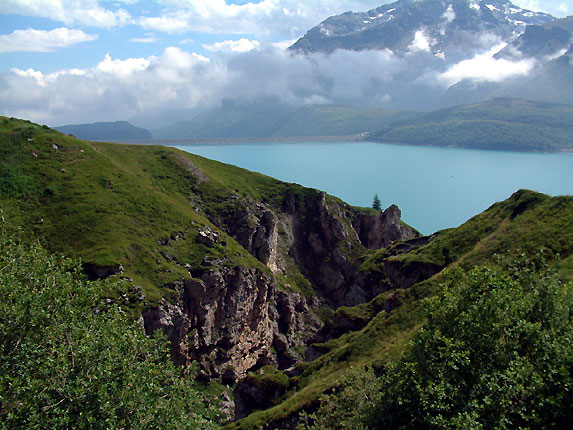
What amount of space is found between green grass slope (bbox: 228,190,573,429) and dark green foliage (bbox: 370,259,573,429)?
1690 cm

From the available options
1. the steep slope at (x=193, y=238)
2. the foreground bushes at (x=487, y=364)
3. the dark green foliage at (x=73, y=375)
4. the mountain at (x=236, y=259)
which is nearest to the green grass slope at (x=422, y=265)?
the mountain at (x=236, y=259)

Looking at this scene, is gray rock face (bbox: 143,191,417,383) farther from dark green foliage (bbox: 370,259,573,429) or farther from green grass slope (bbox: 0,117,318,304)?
dark green foliage (bbox: 370,259,573,429)

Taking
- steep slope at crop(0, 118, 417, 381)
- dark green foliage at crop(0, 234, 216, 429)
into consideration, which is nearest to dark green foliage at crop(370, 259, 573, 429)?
dark green foliage at crop(0, 234, 216, 429)

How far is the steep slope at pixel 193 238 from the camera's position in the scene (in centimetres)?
7906

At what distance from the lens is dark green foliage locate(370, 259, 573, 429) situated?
73.3 ft

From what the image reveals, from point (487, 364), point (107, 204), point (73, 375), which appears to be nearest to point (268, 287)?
point (107, 204)

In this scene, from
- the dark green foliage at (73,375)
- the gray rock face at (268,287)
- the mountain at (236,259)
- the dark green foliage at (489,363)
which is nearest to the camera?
the dark green foliage at (489,363)

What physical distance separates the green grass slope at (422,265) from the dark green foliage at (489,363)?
1690cm

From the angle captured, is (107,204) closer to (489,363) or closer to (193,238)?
(193,238)

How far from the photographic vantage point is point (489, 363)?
82.6ft

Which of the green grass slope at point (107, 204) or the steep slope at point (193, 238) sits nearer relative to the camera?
the green grass slope at point (107, 204)

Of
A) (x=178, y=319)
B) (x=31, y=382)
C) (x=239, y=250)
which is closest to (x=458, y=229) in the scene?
(x=239, y=250)

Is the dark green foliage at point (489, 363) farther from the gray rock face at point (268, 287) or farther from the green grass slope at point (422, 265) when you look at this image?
the gray rock face at point (268, 287)

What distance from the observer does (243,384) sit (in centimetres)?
7275
